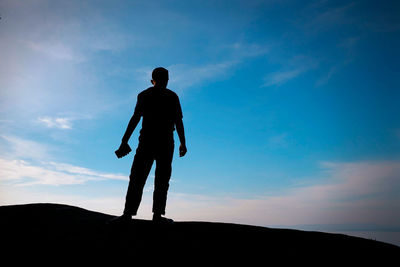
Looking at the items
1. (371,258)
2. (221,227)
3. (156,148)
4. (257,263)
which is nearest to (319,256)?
(371,258)

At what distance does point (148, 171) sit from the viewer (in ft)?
18.5

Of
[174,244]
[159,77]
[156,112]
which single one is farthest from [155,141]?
[174,244]

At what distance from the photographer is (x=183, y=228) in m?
5.59

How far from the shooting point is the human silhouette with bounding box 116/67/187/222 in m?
5.58

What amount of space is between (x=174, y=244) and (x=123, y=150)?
2.20 m

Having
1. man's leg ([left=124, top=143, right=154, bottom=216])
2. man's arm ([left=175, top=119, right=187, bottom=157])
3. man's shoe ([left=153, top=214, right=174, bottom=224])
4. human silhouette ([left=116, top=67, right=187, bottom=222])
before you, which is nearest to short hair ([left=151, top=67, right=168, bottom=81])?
human silhouette ([left=116, top=67, right=187, bottom=222])

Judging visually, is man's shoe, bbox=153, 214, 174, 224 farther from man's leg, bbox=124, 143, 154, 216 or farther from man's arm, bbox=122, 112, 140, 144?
man's arm, bbox=122, 112, 140, 144

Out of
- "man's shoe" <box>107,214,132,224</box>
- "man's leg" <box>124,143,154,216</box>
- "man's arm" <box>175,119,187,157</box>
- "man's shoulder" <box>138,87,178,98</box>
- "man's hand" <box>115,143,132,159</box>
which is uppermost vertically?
"man's shoulder" <box>138,87,178,98</box>

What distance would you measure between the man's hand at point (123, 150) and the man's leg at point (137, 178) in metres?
0.28

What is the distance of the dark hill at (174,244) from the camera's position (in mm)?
3861

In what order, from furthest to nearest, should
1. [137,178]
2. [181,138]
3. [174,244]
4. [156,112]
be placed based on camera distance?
[181,138]
[156,112]
[137,178]
[174,244]

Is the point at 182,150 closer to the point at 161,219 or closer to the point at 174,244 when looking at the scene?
the point at 161,219

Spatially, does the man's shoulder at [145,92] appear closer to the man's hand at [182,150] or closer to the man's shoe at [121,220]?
the man's hand at [182,150]

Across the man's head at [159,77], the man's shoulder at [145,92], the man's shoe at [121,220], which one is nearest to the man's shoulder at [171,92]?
the man's head at [159,77]
